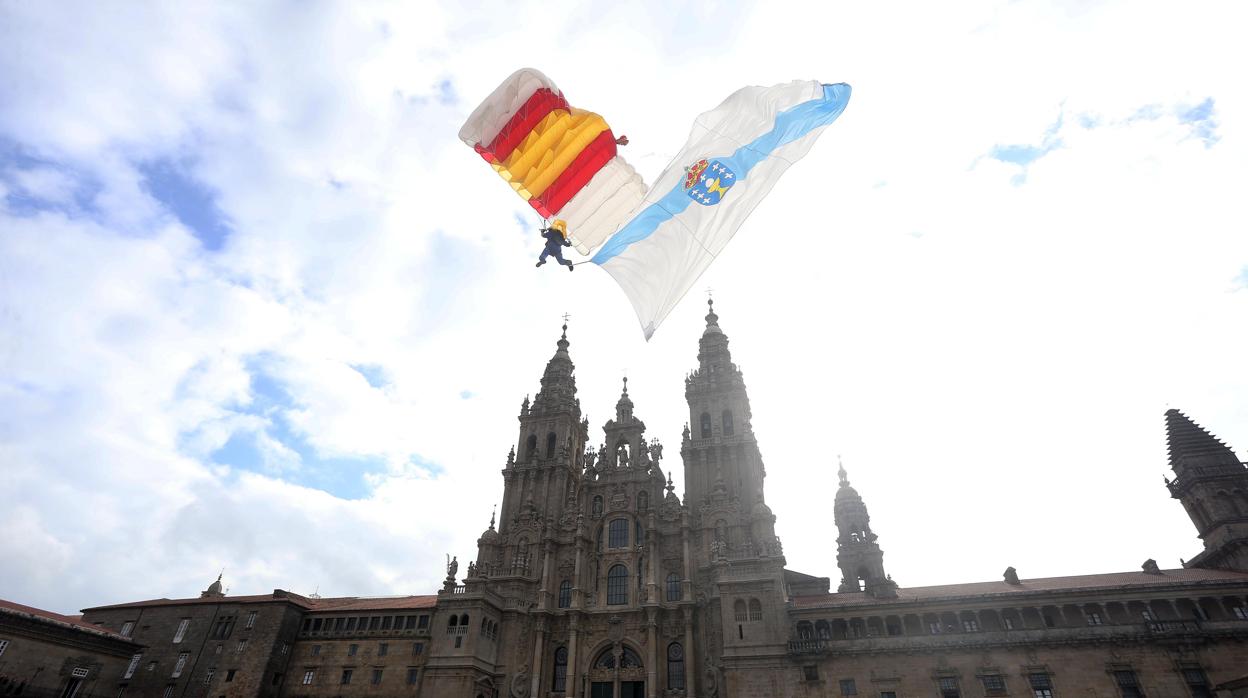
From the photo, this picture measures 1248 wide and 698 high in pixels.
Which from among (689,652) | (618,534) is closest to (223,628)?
(618,534)

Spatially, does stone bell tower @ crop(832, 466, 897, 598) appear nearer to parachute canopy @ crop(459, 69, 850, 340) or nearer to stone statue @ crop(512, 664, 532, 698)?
stone statue @ crop(512, 664, 532, 698)

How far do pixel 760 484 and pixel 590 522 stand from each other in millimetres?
16260

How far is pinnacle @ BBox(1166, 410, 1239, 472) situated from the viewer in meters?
53.5

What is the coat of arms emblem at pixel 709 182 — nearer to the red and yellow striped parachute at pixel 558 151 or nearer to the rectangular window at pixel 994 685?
the red and yellow striped parachute at pixel 558 151

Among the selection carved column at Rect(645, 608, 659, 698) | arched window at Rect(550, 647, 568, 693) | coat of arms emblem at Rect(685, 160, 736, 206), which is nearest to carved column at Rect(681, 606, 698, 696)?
carved column at Rect(645, 608, 659, 698)

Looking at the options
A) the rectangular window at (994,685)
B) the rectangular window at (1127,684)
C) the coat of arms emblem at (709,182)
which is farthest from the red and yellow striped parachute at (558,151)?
the rectangular window at (1127,684)

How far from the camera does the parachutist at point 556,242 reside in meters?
20.5

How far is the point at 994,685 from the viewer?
4206 centimetres

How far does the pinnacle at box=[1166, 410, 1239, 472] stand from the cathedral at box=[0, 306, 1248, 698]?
0.19 m

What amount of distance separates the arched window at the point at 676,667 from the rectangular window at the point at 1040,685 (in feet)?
77.9

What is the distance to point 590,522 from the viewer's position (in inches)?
2440

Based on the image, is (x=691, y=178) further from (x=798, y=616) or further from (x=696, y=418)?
(x=696, y=418)

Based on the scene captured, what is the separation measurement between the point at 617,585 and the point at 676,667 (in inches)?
344

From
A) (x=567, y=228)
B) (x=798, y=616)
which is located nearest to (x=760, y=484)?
(x=798, y=616)
